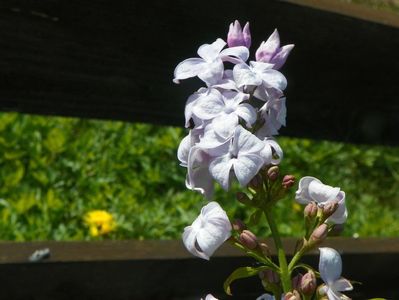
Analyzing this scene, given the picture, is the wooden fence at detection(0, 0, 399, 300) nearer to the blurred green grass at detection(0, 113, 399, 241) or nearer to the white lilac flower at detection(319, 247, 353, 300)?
the white lilac flower at detection(319, 247, 353, 300)

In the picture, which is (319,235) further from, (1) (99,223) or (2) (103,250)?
(1) (99,223)

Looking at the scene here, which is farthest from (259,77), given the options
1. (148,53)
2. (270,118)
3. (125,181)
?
(125,181)

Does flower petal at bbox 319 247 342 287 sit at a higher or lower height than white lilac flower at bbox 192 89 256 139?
lower

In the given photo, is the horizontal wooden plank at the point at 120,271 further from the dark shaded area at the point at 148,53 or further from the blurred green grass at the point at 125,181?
the blurred green grass at the point at 125,181

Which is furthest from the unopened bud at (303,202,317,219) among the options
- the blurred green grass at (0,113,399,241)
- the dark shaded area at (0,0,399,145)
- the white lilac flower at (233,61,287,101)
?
the blurred green grass at (0,113,399,241)

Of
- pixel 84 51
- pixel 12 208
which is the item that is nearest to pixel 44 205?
pixel 12 208

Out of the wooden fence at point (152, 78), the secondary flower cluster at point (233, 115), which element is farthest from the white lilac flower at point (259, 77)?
the wooden fence at point (152, 78)
